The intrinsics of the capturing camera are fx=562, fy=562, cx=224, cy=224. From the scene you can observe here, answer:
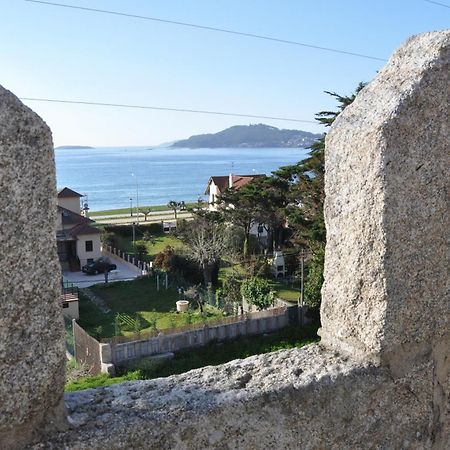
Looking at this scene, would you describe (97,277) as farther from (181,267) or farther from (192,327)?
(192,327)

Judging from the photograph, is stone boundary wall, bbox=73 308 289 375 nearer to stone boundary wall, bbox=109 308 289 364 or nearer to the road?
stone boundary wall, bbox=109 308 289 364

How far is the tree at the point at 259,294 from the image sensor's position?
18.6 meters

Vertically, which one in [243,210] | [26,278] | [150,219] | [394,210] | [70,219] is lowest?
[150,219]

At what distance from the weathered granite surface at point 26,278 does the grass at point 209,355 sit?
10.9 meters

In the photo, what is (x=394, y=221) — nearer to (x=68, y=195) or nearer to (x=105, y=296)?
(x=105, y=296)

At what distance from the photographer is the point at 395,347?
2.77 meters

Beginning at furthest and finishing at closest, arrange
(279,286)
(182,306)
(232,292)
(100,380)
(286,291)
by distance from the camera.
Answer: (279,286) < (286,291) < (232,292) < (182,306) < (100,380)

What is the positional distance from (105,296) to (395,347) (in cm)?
2003

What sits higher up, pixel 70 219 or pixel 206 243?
pixel 70 219

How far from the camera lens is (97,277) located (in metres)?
25.4

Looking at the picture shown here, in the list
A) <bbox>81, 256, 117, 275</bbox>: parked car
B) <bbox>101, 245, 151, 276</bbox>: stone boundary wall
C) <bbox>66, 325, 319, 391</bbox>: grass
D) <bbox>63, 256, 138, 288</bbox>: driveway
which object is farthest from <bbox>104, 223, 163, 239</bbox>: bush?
<bbox>66, 325, 319, 391</bbox>: grass

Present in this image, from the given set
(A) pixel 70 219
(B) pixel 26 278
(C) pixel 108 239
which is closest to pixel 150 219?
(C) pixel 108 239

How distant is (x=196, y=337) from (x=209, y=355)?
2.40 ft

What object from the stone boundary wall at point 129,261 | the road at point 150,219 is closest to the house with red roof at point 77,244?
the stone boundary wall at point 129,261
